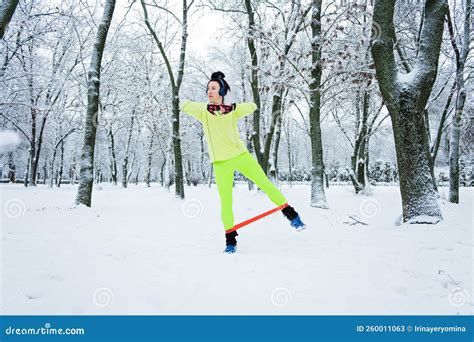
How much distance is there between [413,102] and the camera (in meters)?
4.80

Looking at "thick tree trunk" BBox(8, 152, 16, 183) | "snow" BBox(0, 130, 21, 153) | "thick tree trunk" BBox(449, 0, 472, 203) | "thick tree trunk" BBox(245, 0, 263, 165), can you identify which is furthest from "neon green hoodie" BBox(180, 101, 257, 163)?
"thick tree trunk" BBox(8, 152, 16, 183)

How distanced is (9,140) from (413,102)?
33.0 metres

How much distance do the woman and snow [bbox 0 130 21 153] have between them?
2699cm

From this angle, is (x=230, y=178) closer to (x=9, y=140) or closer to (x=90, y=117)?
(x=90, y=117)

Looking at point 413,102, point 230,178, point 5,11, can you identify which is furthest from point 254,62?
point 230,178

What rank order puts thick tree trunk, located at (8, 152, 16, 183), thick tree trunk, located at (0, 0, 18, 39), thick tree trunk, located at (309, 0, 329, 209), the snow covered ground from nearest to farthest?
1. the snow covered ground
2. thick tree trunk, located at (0, 0, 18, 39)
3. thick tree trunk, located at (309, 0, 329, 209)
4. thick tree trunk, located at (8, 152, 16, 183)

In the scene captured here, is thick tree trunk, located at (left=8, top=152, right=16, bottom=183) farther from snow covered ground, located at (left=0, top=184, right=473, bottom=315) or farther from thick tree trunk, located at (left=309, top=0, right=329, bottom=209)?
snow covered ground, located at (left=0, top=184, right=473, bottom=315)

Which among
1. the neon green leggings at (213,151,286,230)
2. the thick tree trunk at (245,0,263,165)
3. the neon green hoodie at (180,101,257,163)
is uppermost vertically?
the thick tree trunk at (245,0,263,165)

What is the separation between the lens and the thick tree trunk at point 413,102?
15.4 feet

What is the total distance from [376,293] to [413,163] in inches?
128

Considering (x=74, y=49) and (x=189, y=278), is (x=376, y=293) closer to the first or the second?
(x=189, y=278)

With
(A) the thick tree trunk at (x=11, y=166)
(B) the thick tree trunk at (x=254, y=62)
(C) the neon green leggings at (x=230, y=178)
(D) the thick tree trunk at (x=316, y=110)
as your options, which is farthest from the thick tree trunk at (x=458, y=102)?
(A) the thick tree trunk at (x=11, y=166)

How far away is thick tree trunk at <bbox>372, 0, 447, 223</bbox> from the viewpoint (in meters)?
4.70

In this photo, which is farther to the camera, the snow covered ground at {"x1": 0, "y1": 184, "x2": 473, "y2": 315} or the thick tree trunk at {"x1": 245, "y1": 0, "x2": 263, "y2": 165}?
the thick tree trunk at {"x1": 245, "y1": 0, "x2": 263, "y2": 165}
